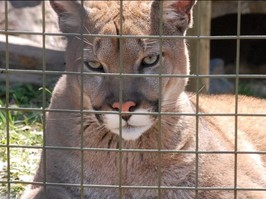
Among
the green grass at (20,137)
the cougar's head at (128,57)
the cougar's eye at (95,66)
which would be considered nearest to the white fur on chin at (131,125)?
the cougar's head at (128,57)

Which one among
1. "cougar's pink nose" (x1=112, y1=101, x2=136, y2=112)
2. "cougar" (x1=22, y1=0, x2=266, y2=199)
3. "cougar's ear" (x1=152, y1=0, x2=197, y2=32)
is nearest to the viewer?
"cougar's pink nose" (x1=112, y1=101, x2=136, y2=112)

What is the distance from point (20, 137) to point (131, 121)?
1590 mm

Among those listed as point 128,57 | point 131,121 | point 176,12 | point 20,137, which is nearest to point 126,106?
point 131,121

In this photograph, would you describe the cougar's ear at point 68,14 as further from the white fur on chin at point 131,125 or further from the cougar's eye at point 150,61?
the white fur on chin at point 131,125

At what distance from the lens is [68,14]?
3.63 metres

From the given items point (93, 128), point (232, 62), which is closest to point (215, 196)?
point (93, 128)

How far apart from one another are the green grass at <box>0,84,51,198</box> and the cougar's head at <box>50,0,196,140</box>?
1.49 ft

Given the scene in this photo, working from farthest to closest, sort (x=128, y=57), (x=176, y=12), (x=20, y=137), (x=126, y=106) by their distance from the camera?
(x=20, y=137), (x=176, y=12), (x=128, y=57), (x=126, y=106)

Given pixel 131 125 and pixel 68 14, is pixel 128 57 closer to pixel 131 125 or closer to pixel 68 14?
pixel 131 125

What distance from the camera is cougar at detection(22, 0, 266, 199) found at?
3396mm

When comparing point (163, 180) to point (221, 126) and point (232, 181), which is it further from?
point (221, 126)

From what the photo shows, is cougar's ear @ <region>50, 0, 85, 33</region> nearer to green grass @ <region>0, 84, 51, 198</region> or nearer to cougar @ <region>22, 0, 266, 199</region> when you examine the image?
cougar @ <region>22, 0, 266, 199</region>

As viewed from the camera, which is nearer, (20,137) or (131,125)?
(131,125)

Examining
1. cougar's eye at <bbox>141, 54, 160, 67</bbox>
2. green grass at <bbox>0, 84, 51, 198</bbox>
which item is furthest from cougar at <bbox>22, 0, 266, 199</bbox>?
green grass at <bbox>0, 84, 51, 198</bbox>
